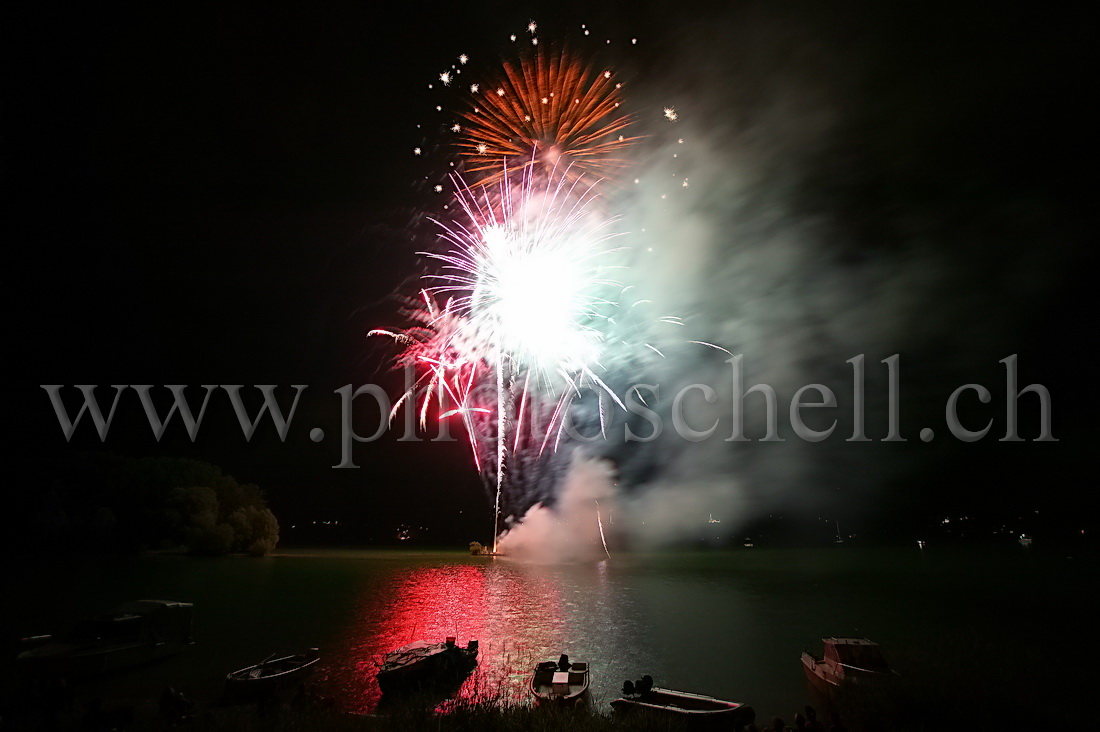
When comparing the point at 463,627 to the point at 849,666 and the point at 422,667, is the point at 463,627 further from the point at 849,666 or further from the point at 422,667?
the point at 849,666

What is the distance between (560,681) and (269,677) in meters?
8.09

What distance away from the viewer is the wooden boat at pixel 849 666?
60.0 feet

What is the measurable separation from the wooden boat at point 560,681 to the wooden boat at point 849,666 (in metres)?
7.52

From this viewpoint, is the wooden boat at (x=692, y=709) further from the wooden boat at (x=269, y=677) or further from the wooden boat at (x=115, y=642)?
the wooden boat at (x=115, y=642)

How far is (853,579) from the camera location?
64.0 m

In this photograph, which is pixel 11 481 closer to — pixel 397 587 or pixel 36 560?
pixel 36 560

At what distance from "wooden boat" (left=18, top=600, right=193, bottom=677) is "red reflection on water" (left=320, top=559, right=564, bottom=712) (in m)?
6.67

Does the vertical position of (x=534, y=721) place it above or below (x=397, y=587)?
above

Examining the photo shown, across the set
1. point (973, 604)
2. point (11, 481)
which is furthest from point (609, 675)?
point (11, 481)

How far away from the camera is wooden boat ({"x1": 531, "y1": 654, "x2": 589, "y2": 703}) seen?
55.0ft

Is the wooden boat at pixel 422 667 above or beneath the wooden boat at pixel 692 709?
beneath

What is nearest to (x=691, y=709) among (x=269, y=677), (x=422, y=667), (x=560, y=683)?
(x=560, y=683)

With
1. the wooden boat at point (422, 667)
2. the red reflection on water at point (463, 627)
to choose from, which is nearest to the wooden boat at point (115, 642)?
the red reflection on water at point (463, 627)

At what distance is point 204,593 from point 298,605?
344 inches
